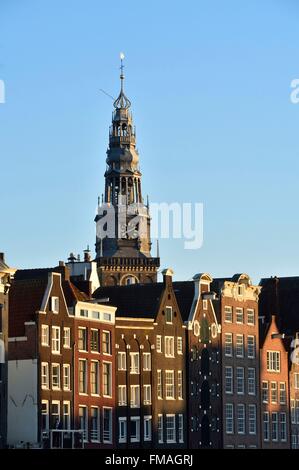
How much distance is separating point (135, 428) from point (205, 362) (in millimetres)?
9925

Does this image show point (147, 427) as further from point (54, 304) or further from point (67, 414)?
point (54, 304)

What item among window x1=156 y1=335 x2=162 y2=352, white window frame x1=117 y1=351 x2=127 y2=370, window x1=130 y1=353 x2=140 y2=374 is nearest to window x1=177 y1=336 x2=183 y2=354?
window x1=156 y1=335 x2=162 y2=352

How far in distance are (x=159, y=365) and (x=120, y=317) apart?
451 cm

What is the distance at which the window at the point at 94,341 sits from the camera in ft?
387

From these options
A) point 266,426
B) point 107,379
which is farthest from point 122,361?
point 266,426

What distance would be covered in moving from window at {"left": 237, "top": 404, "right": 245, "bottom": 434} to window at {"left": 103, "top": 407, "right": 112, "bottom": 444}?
16.9 meters

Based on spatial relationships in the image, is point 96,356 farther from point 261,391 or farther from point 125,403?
point 261,391

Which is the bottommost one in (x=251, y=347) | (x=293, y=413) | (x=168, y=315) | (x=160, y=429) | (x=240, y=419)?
(x=160, y=429)

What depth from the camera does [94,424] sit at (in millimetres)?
117875

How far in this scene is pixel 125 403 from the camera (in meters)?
122

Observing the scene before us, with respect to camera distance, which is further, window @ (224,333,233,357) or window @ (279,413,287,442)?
window @ (279,413,287,442)

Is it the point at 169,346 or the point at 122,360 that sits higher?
the point at 169,346

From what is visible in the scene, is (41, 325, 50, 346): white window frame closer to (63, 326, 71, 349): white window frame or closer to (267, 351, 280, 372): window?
(63, 326, 71, 349): white window frame

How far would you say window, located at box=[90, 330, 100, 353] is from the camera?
387 feet
